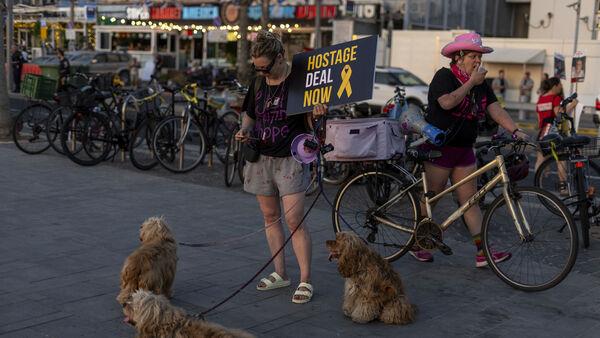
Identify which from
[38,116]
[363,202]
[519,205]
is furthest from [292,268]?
[38,116]

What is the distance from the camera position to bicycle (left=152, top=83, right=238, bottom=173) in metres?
10.4

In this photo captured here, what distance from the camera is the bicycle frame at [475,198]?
534 centimetres

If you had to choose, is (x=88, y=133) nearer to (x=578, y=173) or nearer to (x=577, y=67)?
(x=578, y=173)

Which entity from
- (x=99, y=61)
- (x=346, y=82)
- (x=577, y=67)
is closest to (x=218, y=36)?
(x=99, y=61)

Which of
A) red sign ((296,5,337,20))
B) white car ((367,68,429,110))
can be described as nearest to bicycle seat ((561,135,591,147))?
white car ((367,68,429,110))

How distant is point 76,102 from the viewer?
10703 mm

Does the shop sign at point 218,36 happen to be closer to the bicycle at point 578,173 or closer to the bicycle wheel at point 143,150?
the bicycle wheel at point 143,150

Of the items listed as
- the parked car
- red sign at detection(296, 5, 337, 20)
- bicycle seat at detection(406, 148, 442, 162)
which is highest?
red sign at detection(296, 5, 337, 20)

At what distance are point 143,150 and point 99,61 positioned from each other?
2518 centimetres

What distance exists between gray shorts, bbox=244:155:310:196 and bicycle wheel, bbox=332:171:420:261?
3.43 ft

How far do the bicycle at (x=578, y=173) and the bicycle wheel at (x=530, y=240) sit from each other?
984 millimetres

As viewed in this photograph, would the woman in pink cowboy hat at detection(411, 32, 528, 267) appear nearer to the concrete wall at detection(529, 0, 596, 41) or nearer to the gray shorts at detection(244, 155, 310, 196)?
the gray shorts at detection(244, 155, 310, 196)

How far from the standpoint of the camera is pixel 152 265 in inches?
186

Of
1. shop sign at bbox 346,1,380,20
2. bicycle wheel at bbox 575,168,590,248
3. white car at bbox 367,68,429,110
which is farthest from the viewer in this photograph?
shop sign at bbox 346,1,380,20
